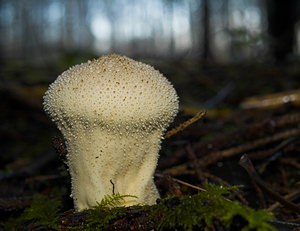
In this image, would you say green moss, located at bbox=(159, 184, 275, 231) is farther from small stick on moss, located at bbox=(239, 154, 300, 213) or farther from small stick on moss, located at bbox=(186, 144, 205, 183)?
small stick on moss, located at bbox=(186, 144, 205, 183)

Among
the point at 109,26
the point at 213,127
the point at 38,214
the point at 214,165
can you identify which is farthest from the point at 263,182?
the point at 109,26

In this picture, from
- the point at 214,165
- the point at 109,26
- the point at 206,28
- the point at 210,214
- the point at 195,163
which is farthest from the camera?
the point at 109,26

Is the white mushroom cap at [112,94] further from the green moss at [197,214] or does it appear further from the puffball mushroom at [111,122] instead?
the green moss at [197,214]

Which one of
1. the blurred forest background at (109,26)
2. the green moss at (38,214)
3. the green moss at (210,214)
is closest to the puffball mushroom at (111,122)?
the green moss at (38,214)

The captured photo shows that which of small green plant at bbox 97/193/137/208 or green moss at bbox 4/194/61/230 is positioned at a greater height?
small green plant at bbox 97/193/137/208

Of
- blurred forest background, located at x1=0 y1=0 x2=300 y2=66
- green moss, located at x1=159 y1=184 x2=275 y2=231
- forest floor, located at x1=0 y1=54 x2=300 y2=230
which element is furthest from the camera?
blurred forest background, located at x1=0 y1=0 x2=300 y2=66

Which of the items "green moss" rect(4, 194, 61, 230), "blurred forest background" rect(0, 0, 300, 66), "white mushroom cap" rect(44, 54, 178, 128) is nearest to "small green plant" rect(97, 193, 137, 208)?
"green moss" rect(4, 194, 61, 230)

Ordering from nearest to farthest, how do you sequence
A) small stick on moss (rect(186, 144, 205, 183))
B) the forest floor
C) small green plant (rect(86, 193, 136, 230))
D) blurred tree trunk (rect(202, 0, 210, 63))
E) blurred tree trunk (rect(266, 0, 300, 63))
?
small green plant (rect(86, 193, 136, 230)), the forest floor, small stick on moss (rect(186, 144, 205, 183)), blurred tree trunk (rect(266, 0, 300, 63)), blurred tree trunk (rect(202, 0, 210, 63))

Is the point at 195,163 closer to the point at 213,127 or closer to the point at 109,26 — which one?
the point at 213,127
